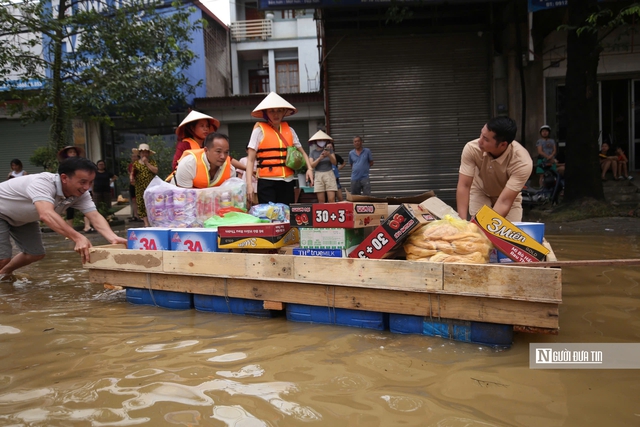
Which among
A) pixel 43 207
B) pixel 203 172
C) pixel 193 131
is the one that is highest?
pixel 193 131

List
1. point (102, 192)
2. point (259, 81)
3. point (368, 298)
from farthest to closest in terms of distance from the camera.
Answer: point (259, 81), point (102, 192), point (368, 298)

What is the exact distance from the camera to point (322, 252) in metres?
3.65

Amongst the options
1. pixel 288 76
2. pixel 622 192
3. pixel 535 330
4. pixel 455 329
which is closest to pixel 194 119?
pixel 455 329

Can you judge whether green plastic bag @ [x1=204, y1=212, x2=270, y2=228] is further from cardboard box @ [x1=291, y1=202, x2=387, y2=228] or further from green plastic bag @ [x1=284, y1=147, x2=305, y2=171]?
green plastic bag @ [x1=284, y1=147, x2=305, y2=171]

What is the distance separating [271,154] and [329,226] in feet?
5.91

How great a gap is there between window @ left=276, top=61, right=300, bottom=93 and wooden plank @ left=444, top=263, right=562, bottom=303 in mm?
23839

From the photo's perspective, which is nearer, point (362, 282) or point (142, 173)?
point (362, 282)

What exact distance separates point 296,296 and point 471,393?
1.49m

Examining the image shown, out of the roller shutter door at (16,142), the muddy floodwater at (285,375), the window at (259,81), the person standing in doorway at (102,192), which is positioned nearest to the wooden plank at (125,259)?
the muddy floodwater at (285,375)

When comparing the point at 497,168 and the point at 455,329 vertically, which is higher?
the point at 497,168

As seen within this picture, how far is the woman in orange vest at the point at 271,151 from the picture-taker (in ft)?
17.0

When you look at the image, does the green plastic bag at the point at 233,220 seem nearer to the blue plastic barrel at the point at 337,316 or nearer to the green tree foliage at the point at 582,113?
the blue plastic barrel at the point at 337,316

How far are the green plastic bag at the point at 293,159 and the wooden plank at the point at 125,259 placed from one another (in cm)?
165

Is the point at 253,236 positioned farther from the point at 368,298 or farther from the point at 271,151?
the point at 271,151
